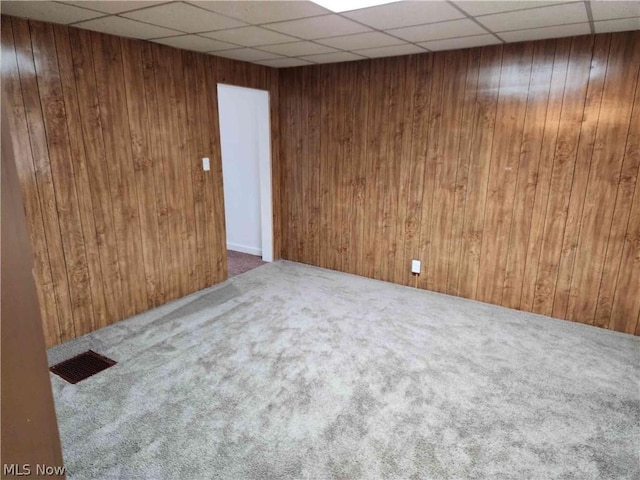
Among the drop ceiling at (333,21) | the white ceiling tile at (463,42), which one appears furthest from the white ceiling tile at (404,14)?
the white ceiling tile at (463,42)

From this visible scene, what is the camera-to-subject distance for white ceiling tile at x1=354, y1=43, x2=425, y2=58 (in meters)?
3.50

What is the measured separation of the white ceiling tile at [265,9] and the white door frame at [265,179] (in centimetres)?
206

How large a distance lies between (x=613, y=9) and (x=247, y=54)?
2832 mm

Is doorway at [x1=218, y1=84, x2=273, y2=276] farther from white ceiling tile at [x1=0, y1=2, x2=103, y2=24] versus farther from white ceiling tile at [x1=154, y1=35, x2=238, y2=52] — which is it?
white ceiling tile at [x1=0, y1=2, x2=103, y2=24]

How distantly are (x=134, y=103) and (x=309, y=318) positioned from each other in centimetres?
234

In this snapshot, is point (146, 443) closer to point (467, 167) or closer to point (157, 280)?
point (157, 280)

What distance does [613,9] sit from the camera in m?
2.42

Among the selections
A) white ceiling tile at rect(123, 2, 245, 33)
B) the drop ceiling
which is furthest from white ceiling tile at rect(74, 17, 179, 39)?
white ceiling tile at rect(123, 2, 245, 33)

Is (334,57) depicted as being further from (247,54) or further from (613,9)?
(613,9)

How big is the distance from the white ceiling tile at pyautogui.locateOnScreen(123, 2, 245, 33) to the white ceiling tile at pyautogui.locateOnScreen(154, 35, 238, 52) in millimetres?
294

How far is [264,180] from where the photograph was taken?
504 cm

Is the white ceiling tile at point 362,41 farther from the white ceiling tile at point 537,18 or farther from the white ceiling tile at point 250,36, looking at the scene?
the white ceiling tile at point 537,18

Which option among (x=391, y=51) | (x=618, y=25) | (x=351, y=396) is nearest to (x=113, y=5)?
(x=391, y=51)

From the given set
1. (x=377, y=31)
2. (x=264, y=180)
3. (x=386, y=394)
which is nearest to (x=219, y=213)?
(x=264, y=180)
